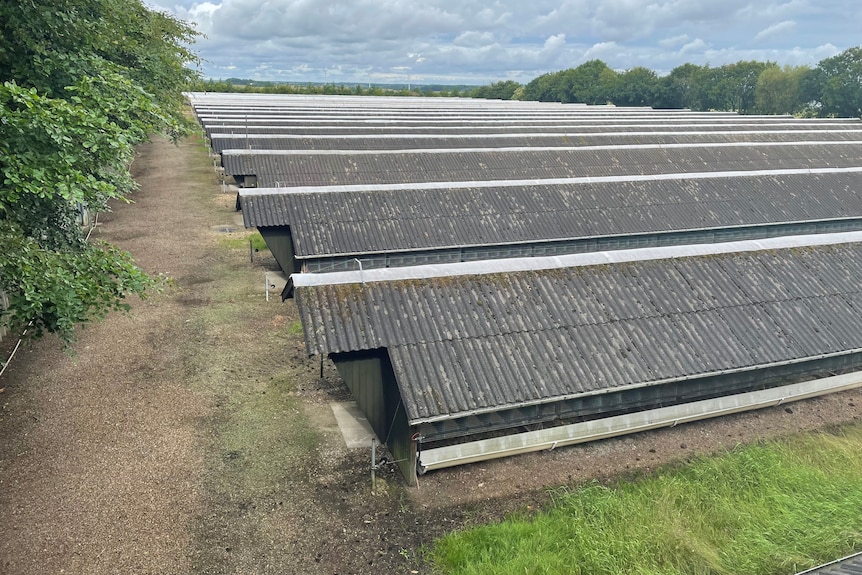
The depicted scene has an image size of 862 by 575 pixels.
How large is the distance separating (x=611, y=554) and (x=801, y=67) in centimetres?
8753

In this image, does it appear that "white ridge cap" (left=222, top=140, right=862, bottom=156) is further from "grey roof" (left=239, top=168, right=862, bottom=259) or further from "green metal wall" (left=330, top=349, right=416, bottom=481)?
"green metal wall" (left=330, top=349, right=416, bottom=481)

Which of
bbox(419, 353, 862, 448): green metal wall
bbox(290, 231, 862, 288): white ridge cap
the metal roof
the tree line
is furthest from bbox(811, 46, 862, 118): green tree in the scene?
bbox(419, 353, 862, 448): green metal wall

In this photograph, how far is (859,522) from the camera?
8992 mm

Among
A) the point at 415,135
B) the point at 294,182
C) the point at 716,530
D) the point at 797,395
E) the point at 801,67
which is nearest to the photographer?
the point at 716,530

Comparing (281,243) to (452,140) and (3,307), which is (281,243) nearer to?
(3,307)

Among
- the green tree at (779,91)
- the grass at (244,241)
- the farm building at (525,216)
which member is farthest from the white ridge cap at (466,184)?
the green tree at (779,91)

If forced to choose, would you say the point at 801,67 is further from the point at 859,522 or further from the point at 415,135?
the point at 859,522

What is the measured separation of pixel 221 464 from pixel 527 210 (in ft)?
43.5

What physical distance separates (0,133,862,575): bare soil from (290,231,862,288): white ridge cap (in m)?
3.15

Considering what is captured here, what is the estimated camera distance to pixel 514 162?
86.6 ft

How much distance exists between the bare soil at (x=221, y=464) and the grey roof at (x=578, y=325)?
1797mm

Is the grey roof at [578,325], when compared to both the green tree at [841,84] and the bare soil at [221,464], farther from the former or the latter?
the green tree at [841,84]

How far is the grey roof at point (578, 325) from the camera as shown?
1008 centimetres

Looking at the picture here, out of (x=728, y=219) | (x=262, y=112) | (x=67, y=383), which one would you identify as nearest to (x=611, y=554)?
(x=67, y=383)
